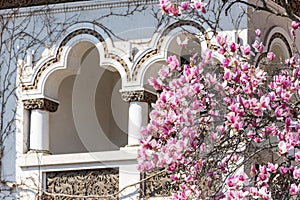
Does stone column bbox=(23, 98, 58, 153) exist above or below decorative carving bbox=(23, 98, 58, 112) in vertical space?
below

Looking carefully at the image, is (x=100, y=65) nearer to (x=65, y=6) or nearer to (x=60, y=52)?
(x=60, y=52)

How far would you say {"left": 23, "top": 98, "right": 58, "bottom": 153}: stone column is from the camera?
12.3 meters

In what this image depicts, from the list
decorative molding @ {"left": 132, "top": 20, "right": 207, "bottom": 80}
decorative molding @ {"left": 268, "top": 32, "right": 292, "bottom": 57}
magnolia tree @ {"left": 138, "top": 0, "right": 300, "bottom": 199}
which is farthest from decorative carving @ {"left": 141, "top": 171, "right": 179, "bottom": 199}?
magnolia tree @ {"left": 138, "top": 0, "right": 300, "bottom": 199}

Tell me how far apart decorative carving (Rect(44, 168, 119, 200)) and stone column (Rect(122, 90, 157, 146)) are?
447mm

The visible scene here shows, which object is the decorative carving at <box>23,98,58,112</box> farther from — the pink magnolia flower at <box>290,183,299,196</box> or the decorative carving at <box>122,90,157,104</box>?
the pink magnolia flower at <box>290,183,299,196</box>

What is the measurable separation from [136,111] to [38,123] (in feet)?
4.16

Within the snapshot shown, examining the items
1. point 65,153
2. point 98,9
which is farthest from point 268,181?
point 65,153

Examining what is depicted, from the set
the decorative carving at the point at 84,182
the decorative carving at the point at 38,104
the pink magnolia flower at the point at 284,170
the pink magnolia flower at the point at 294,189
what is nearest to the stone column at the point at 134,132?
the decorative carving at the point at 84,182

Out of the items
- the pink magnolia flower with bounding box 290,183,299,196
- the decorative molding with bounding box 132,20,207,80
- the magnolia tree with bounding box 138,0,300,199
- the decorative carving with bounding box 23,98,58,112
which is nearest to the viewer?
the pink magnolia flower with bounding box 290,183,299,196

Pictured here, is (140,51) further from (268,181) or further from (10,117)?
(268,181)

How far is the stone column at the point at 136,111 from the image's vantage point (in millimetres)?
11828

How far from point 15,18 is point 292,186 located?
6.54m

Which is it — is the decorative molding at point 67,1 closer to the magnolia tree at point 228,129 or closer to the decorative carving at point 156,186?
the decorative carving at point 156,186

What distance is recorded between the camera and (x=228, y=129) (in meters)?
7.33
